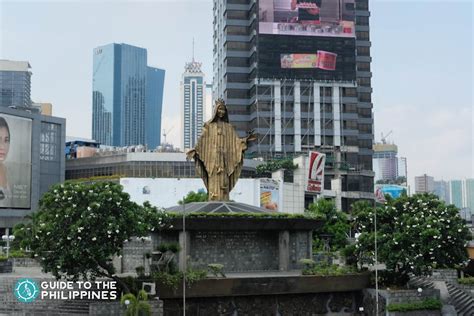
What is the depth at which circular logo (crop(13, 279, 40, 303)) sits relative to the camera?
34219 mm

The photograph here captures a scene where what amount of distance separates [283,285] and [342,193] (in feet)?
215

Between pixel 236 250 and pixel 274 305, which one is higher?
pixel 236 250

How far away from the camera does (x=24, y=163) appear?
8062 centimetres

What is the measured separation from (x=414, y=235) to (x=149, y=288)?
14.4 m

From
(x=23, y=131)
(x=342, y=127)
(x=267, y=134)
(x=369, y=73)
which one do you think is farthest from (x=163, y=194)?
(x=369, y=73)

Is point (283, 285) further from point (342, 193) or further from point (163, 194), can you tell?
point (342, 193)

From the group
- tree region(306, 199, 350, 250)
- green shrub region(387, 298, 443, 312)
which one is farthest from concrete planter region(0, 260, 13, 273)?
tree region(306, 199, 350, 250)

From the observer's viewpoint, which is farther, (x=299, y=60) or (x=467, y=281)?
(x=299, y=60)

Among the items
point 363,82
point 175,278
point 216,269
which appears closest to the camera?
point 175,278

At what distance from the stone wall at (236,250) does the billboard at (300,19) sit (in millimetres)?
65483

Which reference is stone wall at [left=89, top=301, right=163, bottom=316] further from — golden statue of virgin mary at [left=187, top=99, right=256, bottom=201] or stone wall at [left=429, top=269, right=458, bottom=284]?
stone wall at [left=429, top=269, right=458, bottom=284]

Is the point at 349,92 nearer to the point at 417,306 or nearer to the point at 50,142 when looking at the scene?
the point at 50,142

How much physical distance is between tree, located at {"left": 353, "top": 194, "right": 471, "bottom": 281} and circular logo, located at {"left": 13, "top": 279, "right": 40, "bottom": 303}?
17.6 m

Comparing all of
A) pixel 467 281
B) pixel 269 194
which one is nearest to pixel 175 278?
pixel 467 281
